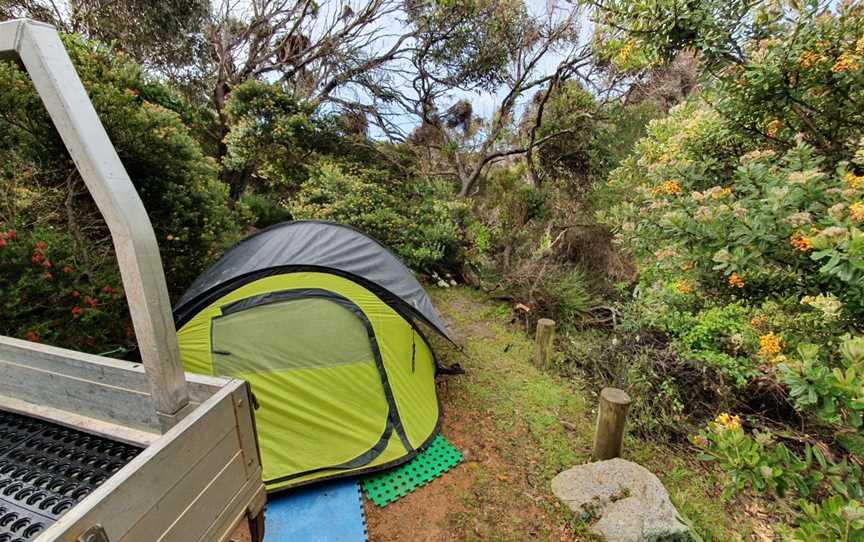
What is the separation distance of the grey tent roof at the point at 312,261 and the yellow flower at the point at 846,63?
8.27 ft

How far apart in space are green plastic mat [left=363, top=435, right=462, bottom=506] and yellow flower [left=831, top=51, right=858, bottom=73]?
294cm

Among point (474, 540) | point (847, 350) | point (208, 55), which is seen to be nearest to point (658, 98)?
point (847, 350)

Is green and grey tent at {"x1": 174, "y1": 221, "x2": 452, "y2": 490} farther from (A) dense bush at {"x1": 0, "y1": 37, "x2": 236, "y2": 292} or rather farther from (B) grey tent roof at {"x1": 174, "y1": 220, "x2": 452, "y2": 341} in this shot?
(A) dense bush at {"x1": 0, "y1": 37, "x2": 236, "y2": 292}

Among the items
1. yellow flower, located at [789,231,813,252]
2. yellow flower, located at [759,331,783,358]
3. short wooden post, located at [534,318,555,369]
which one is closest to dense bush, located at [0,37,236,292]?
short wooden post, located at [534,318,555,369]

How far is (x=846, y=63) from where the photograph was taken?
162 cm

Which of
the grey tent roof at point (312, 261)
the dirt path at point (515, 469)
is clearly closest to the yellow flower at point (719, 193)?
→ the dirt path at point (515, 469)

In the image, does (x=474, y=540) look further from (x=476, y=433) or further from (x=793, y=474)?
(x=793, y=474)

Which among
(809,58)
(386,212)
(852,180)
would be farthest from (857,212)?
(386,212)

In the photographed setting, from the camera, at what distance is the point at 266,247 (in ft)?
8.86

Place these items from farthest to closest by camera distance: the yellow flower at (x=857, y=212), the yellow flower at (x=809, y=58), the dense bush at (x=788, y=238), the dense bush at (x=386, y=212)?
the dense bush at (x=386, y=212) < the yellow flower at (x=809, y=58) < the yellow flower at (x=857, y=212) < the dense bush at (x=788, y=238)

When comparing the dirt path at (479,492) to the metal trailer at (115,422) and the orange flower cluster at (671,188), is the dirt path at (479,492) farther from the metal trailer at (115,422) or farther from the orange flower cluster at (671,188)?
the orange flower cluster at (671,188)

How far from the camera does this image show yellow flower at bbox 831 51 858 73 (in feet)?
5.30

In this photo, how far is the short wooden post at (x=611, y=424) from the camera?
2299 millimetres

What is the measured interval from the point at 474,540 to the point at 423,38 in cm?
758
